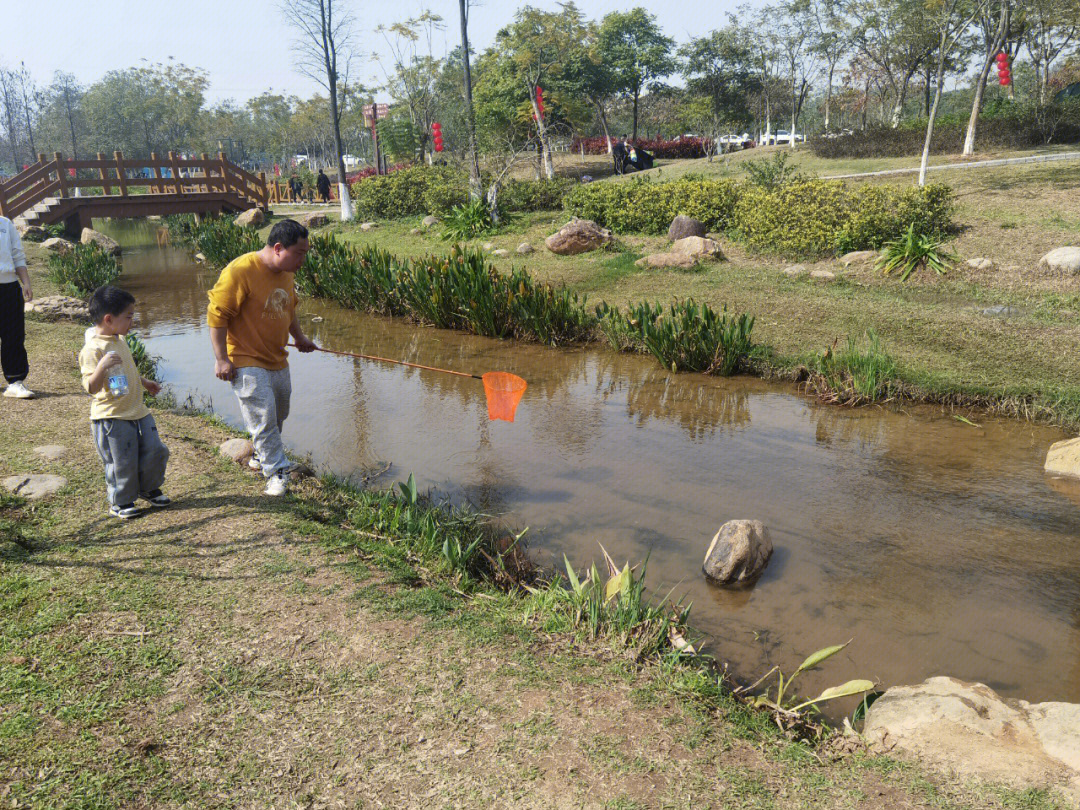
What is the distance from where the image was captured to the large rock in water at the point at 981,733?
236 centimetres

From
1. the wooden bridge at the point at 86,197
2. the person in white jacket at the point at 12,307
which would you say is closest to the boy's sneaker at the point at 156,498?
the person in white jacket at the point at 12,307

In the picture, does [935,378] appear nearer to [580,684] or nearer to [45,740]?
[580,684]

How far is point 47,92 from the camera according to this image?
59312 mm

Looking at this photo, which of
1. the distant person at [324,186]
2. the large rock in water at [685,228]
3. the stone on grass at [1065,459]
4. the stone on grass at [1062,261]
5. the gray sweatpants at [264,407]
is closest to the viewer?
the gray sweatpants at [264,407]

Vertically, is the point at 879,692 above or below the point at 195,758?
below

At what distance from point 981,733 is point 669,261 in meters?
9.16

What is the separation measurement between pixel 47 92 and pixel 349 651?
71712 mm

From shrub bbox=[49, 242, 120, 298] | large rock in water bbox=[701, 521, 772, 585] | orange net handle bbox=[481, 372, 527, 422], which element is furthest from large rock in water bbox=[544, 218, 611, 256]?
large rock in water bbox=[701, 521, 772, 585]

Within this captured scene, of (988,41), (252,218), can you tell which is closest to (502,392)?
(252,218)

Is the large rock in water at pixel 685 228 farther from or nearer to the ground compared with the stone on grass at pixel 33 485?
farther from the ground

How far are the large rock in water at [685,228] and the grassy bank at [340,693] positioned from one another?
367 inches

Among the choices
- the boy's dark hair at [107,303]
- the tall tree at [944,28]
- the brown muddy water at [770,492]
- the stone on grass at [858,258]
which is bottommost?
the brown muddy water at [770,492]

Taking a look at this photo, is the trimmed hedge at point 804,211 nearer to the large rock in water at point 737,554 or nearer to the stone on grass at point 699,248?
the stone on grass at point 699,248

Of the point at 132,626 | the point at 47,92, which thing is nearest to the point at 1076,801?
the point at 132,626
